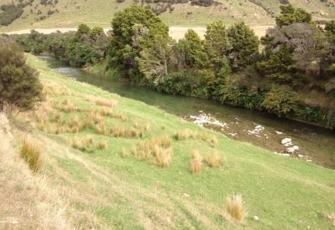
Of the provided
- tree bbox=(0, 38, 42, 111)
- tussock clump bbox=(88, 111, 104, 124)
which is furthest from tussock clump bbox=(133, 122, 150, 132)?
tree bbox=(0, 38, 42, 111)

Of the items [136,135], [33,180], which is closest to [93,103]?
[136,135]

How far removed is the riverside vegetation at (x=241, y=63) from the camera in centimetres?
3669

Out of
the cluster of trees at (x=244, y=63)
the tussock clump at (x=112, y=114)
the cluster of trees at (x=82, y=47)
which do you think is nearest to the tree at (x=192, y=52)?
the cluster of trees at (x=244, y=63)

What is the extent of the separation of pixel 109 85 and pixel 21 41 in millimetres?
52747

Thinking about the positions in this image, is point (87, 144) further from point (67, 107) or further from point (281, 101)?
point (281, 101)

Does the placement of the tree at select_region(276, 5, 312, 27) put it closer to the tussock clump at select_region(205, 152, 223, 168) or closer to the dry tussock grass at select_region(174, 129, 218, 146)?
the dry tussock grass at select_region(174, 129, 218, 146)

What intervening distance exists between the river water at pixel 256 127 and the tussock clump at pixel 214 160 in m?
8.51

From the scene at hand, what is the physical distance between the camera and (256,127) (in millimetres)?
32438

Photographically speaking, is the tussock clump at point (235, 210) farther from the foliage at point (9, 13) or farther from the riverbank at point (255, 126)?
the foliage at point (9, 13)

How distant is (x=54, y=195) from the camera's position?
7328mm

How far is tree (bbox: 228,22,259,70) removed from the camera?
4478 cm

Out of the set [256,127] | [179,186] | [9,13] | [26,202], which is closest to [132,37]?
[256,127]

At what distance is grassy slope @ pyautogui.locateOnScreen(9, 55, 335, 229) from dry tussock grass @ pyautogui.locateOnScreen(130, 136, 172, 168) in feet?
1.02

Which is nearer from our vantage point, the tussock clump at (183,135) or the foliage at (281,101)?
the tussock clump at (183,135)
